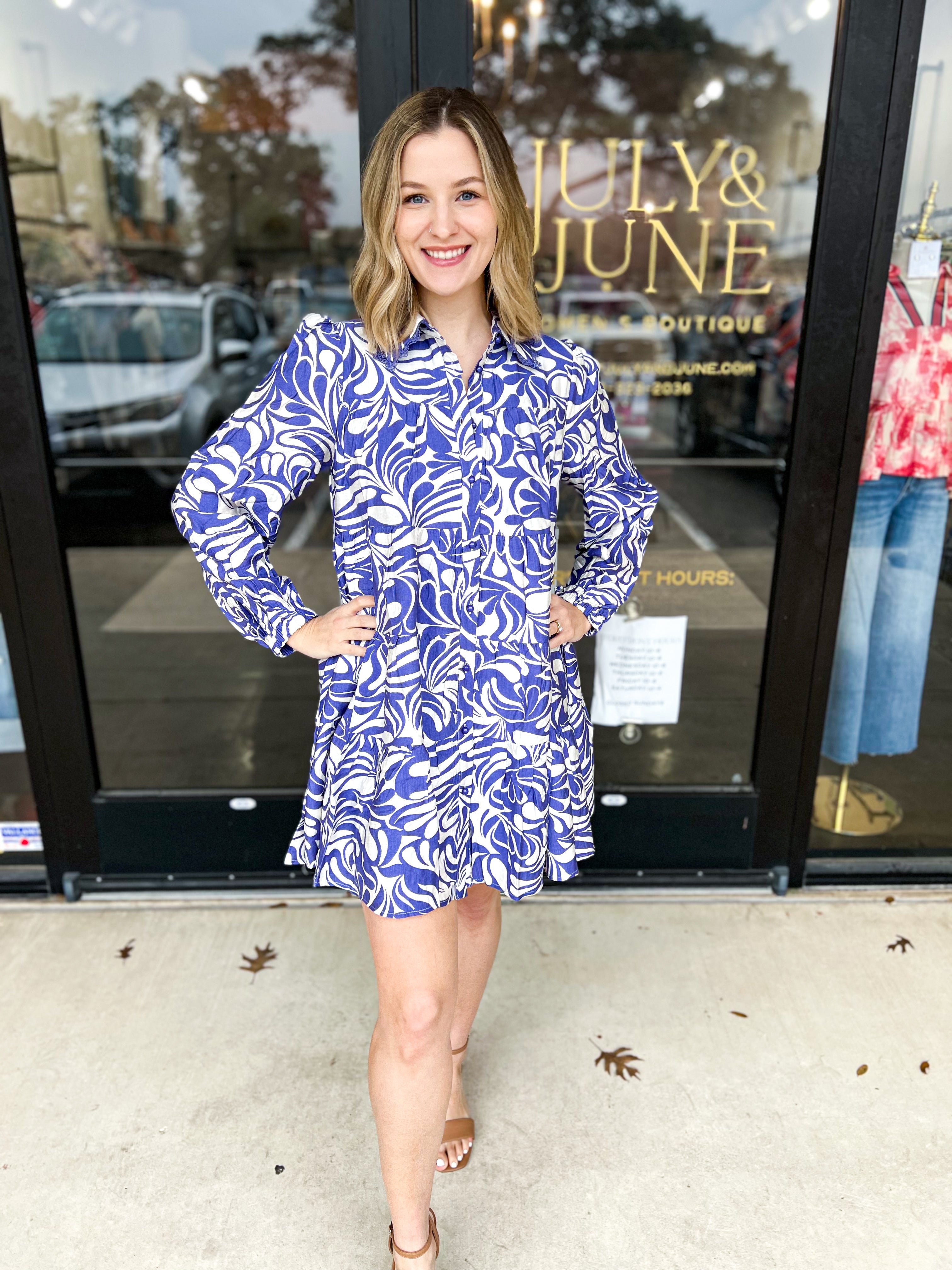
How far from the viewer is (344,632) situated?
58.2 inches

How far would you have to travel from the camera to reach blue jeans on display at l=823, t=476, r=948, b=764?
2521 millimetres

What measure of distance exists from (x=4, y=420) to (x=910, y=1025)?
99.6 inches

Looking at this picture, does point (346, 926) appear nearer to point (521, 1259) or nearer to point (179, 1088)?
point (179, 1088)

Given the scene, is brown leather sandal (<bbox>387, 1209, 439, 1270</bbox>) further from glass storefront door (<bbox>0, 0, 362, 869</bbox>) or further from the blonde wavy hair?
glass storefront door (<bbox>0, 0, 362, 869</bbox>)

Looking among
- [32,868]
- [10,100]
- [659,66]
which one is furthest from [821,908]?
[10,100]

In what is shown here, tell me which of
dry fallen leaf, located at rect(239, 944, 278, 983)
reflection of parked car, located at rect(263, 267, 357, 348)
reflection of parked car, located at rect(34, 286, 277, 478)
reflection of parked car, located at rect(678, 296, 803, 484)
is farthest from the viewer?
reflection of parked car, located at rect(263, 267, 357, 348)

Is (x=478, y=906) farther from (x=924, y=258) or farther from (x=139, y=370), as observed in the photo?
(x=139, y=370)

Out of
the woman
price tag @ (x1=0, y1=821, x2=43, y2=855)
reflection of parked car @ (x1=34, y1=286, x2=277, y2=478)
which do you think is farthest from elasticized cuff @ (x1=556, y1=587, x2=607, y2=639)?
reflection of parked car @ (x1=34, y1=286, x2=277, y2=478)

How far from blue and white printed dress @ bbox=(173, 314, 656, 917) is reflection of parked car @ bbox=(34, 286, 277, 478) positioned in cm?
616

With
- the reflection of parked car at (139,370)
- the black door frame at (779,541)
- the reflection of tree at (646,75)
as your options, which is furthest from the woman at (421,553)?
the reflection of parked car at (139,370)

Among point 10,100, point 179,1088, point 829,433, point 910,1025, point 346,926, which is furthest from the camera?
point 10,100

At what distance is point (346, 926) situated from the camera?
98.3 inches

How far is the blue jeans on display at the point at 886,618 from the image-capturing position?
252 cm

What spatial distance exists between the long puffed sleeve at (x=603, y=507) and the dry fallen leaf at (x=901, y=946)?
1.28 meters
